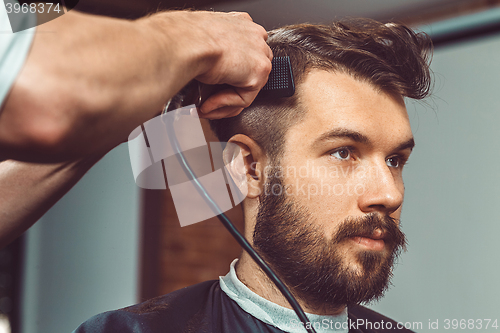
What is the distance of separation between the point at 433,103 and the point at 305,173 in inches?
21.9

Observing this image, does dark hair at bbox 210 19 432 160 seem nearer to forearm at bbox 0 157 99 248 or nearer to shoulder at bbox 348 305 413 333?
forearm at bbox 0 157 99 248

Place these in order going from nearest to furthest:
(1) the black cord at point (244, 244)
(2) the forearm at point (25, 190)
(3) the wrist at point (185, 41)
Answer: (3) the wrist at point (185, 41)
(2) the forearm at point (25, 190)
(1) the black cord at point (244, 244)

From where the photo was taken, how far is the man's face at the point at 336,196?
724 mm

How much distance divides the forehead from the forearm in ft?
1.36

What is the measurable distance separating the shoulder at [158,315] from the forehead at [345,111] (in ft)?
1.27

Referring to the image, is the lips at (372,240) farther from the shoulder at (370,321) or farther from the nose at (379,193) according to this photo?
the shoulder at (370,321)

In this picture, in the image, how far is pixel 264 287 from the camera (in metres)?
0.78

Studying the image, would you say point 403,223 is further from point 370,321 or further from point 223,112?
point 223,112

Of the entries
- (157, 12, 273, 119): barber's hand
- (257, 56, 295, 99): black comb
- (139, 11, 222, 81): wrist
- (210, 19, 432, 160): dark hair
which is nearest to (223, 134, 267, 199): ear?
(210, 19, 432, 160): dark hair

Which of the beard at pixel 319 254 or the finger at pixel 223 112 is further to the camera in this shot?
the beard at pixel 319 254

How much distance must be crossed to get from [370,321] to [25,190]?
88cm

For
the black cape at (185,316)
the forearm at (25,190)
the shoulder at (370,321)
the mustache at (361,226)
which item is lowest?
the shoulder at (370,321)

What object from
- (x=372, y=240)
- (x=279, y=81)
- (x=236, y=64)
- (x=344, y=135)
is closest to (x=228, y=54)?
(x=236, y=64)

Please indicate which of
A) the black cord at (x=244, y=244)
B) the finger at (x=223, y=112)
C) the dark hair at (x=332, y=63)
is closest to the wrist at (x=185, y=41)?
the finger at (x=223, y=112)
